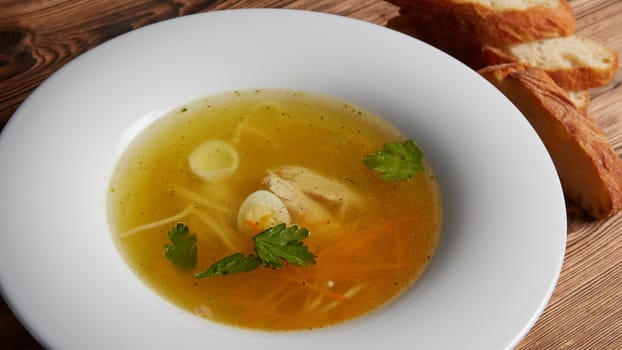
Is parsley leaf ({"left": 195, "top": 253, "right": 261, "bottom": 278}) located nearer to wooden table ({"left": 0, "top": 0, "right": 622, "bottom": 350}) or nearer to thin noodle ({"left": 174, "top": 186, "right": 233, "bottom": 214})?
thin noodle ({"left": 174, "top": 186, "right": 233, "bottom": 214})

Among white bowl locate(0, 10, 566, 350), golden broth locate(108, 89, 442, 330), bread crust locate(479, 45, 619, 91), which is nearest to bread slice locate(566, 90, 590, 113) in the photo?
bread crust locate(479, 45, 619, 91)

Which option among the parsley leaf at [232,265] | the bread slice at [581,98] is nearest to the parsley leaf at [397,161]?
the parsley leaf at [232,265]

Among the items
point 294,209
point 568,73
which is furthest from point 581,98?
point 294,209

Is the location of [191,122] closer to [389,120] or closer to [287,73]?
[287,73]

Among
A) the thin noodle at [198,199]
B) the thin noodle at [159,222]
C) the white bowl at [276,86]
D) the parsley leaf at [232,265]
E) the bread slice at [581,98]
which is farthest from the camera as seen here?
the bread slice at [581,98]

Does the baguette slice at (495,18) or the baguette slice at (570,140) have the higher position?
the baguette slice at (495,18)

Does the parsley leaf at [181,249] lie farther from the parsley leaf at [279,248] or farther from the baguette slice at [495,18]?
the baguette slice at [495,18]
